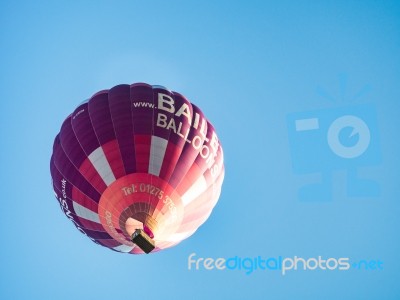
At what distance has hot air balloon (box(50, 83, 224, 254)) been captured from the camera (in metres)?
6.56

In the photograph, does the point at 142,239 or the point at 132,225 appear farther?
the point at 132,225

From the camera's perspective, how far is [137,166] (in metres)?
6.61

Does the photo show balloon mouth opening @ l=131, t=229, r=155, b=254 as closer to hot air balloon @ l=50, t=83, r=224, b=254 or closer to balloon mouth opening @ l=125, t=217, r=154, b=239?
hot air balloon @ l=50, t=83, r=224, b=254

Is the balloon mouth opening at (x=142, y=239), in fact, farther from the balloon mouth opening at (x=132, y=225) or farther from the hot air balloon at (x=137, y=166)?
the balloon mouth opening at (x=132, y=225)

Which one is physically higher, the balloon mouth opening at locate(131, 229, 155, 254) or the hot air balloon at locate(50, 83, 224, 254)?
the hot air balloon at locate(50, 83, 224, 254)

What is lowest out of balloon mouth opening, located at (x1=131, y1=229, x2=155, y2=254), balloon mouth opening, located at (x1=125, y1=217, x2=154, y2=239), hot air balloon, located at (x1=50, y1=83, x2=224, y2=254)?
balloon mouth opening, located at (x1=131, y1=229, x2=155, y2=254)

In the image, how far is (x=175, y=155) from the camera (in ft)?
22.6

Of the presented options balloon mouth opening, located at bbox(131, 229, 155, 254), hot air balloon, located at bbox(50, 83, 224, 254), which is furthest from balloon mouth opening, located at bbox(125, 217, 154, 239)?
balloon mouth opening, located at bbox(131, 229, 155, 254)

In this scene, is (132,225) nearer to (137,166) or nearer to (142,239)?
(142,239)

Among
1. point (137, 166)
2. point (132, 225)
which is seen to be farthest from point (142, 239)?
point (137, 166)

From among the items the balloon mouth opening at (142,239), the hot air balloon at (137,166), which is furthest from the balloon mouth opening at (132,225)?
the balloon mouth opening at (142,239)

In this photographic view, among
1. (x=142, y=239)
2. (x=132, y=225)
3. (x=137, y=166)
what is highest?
(x=137, y=166)

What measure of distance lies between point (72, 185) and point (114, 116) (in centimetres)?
154

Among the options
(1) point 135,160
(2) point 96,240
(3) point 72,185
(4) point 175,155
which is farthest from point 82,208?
(4) point 175,155
